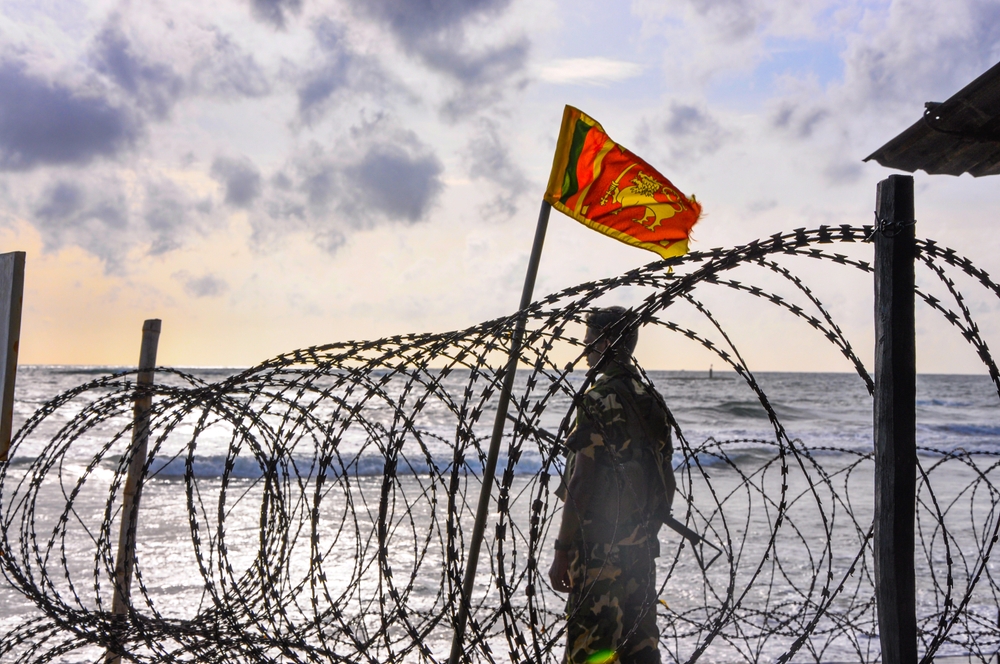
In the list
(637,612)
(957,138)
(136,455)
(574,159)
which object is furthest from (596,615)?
(957,138)

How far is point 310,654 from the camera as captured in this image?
302 cm

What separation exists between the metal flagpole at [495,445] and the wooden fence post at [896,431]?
52.8 inches

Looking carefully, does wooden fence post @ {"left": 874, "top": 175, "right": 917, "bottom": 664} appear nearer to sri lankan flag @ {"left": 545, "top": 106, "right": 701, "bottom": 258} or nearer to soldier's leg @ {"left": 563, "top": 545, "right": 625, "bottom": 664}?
soldier's leg @ {"left": 563, "top": 545, "right": 625, "bottom": 664}

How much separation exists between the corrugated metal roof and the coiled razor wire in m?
1.59

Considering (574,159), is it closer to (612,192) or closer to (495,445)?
(612,192)

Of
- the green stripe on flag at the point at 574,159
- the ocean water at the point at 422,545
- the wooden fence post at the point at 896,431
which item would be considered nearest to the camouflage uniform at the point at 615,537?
the ocean water at the point at 422,545

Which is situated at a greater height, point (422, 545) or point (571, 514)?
point (571, 514)

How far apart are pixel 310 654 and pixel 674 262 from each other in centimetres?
208

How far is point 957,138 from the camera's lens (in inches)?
161

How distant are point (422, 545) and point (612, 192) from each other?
6.77 metres

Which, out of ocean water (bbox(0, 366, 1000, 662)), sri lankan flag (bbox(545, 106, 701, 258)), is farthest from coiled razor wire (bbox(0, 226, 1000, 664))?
sri lankan flag (bbox(545, 106, 701, 258))

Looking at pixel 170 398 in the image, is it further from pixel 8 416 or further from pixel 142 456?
pixel 8 416

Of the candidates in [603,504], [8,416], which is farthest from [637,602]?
[8,416]

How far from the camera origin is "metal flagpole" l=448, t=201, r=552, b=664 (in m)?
3.04
